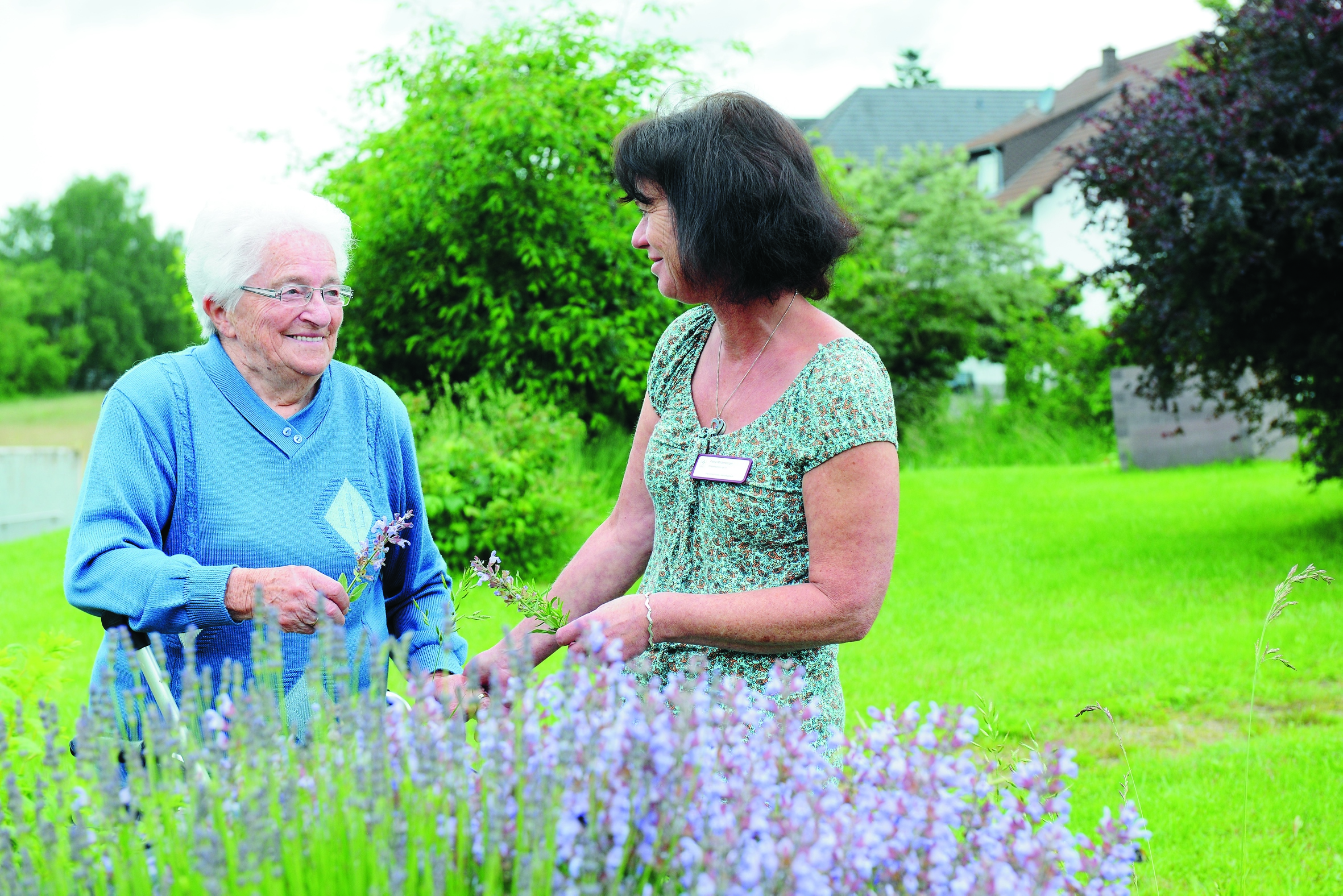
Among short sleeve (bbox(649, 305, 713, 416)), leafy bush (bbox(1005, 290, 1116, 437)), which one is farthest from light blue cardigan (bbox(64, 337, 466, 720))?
leafy bush (bbox(1005, 290, 1116, 437))

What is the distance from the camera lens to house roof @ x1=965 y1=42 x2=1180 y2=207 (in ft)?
120

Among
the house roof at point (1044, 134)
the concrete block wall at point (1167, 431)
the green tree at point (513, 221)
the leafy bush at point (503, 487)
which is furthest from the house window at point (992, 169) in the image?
the leafy bush at point (503, 487)

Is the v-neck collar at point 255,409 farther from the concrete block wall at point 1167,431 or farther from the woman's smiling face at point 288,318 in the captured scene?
the concrete block wall at point 1167,431

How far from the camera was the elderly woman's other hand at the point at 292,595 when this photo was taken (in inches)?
77.3

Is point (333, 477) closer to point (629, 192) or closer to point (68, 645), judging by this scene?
point (68, 645)

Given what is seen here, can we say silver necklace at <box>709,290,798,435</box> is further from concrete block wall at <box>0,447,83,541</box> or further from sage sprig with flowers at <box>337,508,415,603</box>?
concrete block wall at <box>0,447,83,541</box>

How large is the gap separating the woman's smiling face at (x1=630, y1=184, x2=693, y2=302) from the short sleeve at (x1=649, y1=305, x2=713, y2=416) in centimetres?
20

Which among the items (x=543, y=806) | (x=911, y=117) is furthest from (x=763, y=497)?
(x=911, y=117)

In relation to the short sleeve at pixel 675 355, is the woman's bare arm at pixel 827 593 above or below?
below

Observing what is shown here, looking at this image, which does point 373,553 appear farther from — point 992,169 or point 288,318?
point 992,169

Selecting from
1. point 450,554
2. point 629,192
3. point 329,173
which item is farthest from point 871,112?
point 629,192

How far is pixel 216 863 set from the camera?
1.00m

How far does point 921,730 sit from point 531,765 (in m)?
0.48

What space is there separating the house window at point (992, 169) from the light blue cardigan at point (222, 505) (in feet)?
133
